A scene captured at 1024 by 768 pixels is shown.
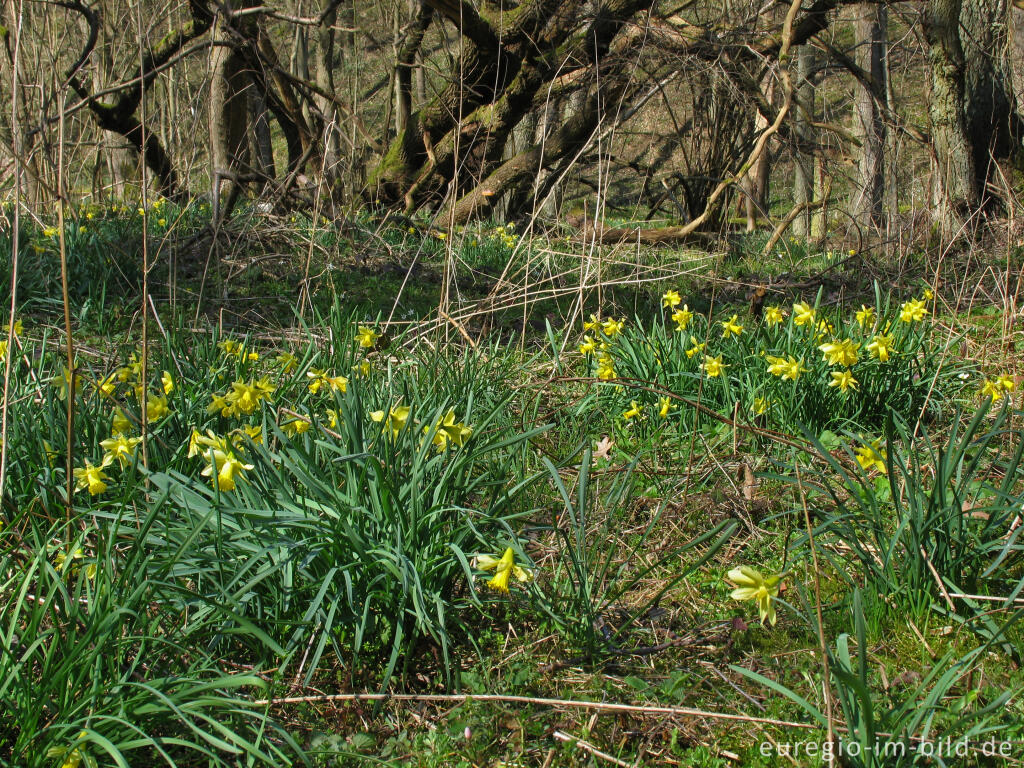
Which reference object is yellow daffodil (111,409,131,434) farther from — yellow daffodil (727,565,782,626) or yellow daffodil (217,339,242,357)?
yellow daffodil (727,565,782,626)

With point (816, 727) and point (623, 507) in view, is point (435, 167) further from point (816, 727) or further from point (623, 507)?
point (816, 727)

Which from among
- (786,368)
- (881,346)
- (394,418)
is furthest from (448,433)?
(881,346)

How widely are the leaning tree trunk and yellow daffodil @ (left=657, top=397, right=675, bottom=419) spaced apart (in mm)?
4854

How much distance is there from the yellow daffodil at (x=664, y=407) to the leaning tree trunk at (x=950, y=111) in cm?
485

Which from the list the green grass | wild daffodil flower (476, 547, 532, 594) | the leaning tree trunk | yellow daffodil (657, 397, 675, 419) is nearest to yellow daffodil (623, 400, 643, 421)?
yellow daffodil (657, 397, 675, 419)

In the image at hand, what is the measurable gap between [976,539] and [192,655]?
73.0 inches

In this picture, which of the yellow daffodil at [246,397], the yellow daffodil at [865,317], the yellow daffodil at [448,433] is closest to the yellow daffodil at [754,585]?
the yellow daffodil at [448,433]

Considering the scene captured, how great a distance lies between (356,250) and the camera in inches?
234

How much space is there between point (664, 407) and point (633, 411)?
Answer: 0.40 ft

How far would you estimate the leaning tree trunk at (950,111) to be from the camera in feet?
22.3

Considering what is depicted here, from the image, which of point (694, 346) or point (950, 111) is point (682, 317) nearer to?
point (694, 346)

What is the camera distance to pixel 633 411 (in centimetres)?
309

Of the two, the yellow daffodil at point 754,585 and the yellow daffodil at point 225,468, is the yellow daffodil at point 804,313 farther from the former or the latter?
the yellow daffodil at point 225,468

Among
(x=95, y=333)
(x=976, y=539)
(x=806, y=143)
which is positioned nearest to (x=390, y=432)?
(x=976, y=539)
